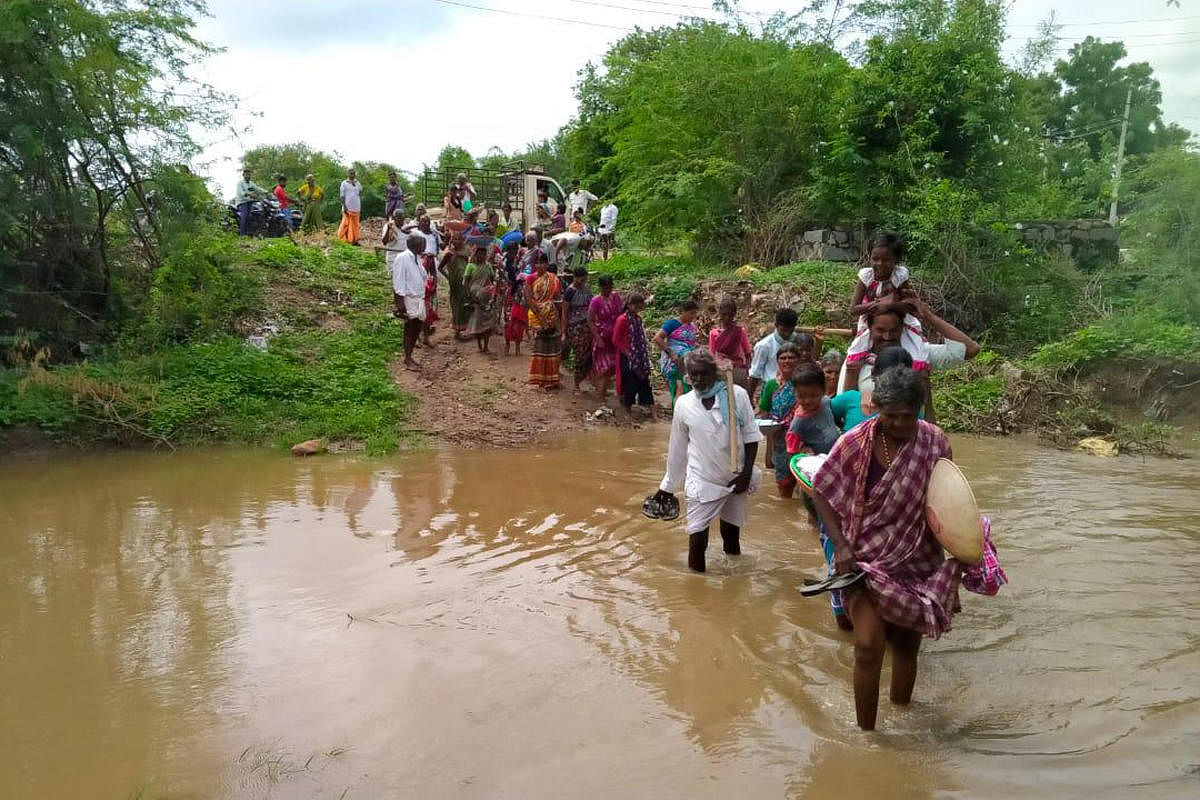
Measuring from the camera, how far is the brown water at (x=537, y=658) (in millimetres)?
3521

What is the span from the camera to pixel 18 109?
10320mm

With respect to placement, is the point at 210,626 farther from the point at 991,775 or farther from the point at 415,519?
the point at 991,775

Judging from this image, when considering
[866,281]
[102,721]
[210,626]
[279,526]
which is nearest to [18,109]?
[279,526]

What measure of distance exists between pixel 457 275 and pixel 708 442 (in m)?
8.25

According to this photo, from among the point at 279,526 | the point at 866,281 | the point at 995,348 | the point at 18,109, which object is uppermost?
the point at 18,109

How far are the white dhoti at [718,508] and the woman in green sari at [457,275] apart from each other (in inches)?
310

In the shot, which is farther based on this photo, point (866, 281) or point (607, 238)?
point (607, 238)

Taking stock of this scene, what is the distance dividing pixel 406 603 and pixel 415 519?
1.90m

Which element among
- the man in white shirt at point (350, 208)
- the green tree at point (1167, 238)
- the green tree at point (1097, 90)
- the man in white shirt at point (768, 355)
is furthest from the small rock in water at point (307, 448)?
the green tree at point (1097, 90)

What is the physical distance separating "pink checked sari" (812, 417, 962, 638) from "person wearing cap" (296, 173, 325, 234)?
722 inches

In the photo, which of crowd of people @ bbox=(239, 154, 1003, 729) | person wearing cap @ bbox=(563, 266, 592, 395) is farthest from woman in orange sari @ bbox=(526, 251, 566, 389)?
person wearing cap @ bbox=(563, 266, 592, 395)

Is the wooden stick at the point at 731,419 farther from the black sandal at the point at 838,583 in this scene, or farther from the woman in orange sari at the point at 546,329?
the woman in orange sari at the point at 546,329

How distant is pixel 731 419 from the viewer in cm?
544

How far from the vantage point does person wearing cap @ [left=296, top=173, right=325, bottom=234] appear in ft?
65.6
